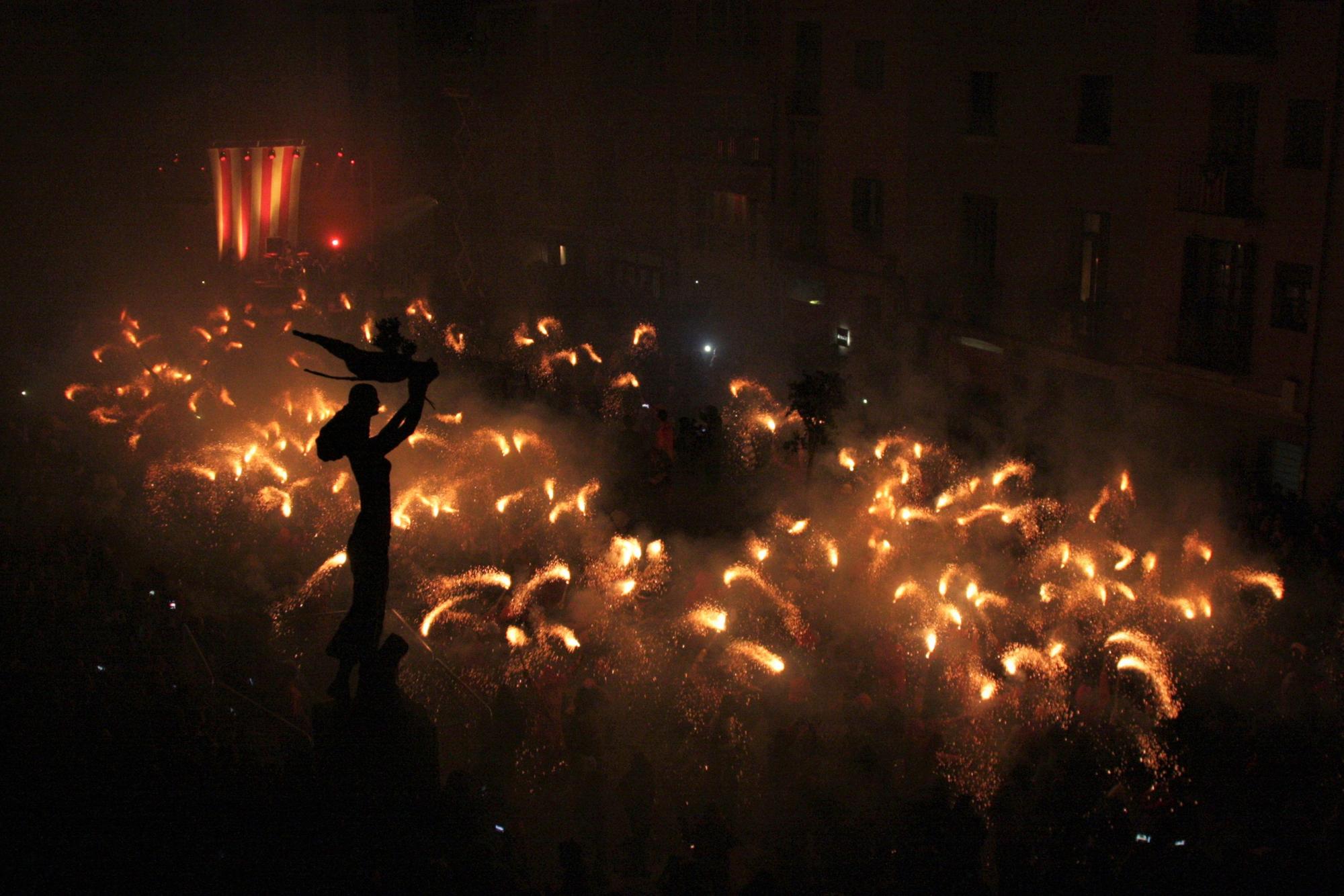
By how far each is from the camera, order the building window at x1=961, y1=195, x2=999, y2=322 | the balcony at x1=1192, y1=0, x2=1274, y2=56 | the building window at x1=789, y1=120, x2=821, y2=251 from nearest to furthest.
A: the balcony at x1=1192, y1=0, x2=1274, y2=56, the building window at x1=961, y1=195, x2=999, y2=322, the building window at x1=789, y1=120, x2=821, y2=251

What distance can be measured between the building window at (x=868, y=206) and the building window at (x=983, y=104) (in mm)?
2222

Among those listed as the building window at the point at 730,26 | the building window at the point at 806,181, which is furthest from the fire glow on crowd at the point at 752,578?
the building window at the point at 730,26

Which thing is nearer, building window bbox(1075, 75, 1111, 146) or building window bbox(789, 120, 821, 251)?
building window bbox(1075, 75, 1111, 146)

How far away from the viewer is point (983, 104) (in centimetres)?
2158

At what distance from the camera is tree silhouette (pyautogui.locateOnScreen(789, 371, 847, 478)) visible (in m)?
16.0

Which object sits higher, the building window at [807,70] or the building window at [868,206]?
the building window at [807,70]

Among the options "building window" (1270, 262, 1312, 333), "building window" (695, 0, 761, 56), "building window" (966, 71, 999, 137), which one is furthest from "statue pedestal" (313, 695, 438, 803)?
"building window" (695, 0, 761, 56)

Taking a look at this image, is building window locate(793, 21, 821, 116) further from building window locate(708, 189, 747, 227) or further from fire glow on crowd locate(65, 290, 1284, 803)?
fire glow on crowd locate(65, 290, 1284, 803)

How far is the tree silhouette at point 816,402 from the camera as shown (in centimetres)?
1603

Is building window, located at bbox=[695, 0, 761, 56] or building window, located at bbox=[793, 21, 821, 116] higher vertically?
building window, located at bbox=[695, 0, 761, 56]

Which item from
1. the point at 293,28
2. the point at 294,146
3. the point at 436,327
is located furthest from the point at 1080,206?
the point at 293,28

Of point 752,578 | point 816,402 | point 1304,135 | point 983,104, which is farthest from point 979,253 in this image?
point 752,578

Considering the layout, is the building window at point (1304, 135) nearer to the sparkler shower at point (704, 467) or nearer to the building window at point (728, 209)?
the sparkler shower at point (704, 467)

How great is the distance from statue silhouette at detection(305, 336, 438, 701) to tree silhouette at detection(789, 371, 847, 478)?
8.57 m
